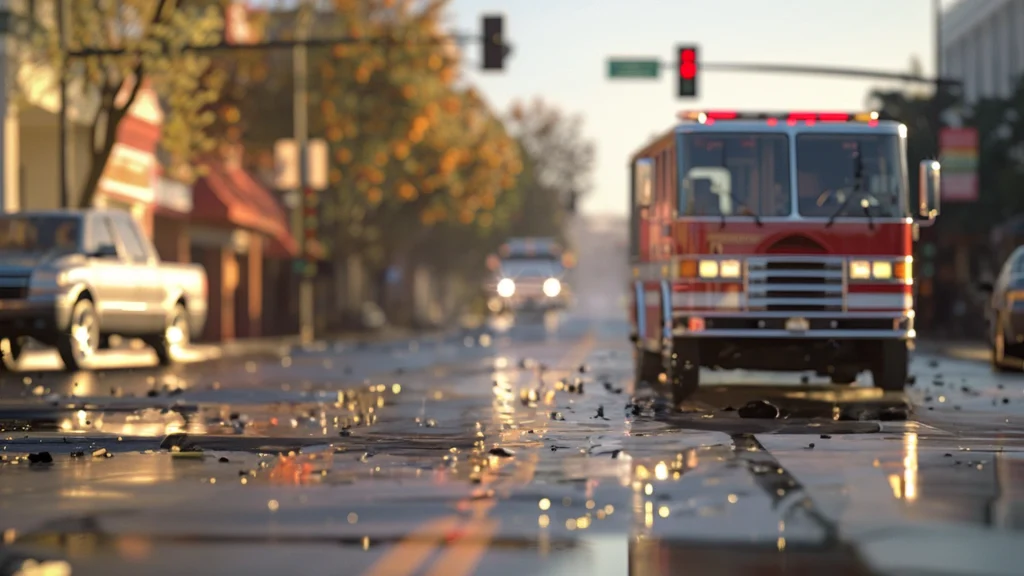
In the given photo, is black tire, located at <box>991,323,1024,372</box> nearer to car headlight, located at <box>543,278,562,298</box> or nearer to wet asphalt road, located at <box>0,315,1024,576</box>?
wet asphalt road, located at <box>0,315,1024,576</box>

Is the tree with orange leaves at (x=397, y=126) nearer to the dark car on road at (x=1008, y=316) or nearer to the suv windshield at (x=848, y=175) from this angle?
the dark car on road at (x=1008, y=316)

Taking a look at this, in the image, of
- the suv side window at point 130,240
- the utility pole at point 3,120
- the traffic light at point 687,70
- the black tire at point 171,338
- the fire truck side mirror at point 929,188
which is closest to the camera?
the fire truck side mirror at point 929,188

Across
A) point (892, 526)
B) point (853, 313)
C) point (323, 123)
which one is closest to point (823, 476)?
point (892, 526)

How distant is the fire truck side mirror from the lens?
21.0 metres

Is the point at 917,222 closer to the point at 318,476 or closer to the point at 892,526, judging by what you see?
the point at 318,476

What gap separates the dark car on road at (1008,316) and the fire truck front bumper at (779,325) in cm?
820

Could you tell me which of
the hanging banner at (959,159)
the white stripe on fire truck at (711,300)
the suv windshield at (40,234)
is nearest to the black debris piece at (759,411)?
the white stripe on fire truck at (711,300)

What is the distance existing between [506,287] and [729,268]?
158 feet

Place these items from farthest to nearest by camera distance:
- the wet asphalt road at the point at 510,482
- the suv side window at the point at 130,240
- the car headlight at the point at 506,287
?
the car headlight at the point at 506,287
the suv side window at the point at 130,240
the wet asphalt road at the point at 510,482

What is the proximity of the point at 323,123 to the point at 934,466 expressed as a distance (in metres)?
50.9

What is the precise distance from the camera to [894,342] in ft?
71.2

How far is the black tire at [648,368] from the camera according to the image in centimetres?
2525

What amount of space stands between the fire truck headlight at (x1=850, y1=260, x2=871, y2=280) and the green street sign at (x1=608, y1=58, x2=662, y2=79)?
2397cm

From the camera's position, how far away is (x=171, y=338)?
107ft
